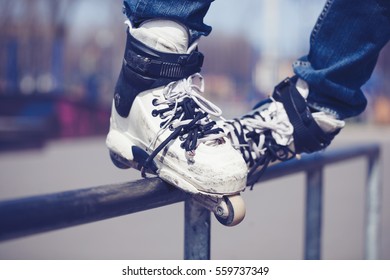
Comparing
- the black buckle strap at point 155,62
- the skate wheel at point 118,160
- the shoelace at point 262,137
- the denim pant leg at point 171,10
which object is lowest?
the skate wheel at point 118,160

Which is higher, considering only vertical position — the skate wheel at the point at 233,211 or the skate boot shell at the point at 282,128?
the skate boot shell at the point at 282,128

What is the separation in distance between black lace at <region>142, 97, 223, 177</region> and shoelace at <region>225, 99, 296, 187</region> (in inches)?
3.7

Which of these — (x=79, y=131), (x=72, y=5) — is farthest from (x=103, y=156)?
(x=72, y=5)

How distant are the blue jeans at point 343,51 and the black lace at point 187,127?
33cm

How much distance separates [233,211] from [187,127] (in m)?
0.19

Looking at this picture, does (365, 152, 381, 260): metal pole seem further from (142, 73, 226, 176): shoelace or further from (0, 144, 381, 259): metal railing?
(142, 73, 226, 176): shoelace

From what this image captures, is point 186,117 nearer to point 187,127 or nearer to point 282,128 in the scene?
point 187,127

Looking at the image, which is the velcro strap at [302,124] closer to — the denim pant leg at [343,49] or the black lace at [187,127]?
the denim pant leg at [343,49]

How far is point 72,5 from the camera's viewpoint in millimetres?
16500

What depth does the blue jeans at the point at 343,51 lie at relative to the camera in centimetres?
119

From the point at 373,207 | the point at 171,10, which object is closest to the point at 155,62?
the point at 171,10

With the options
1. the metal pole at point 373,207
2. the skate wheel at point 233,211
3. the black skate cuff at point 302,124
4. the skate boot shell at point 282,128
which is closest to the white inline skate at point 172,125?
the skate wheel at point 233,211
